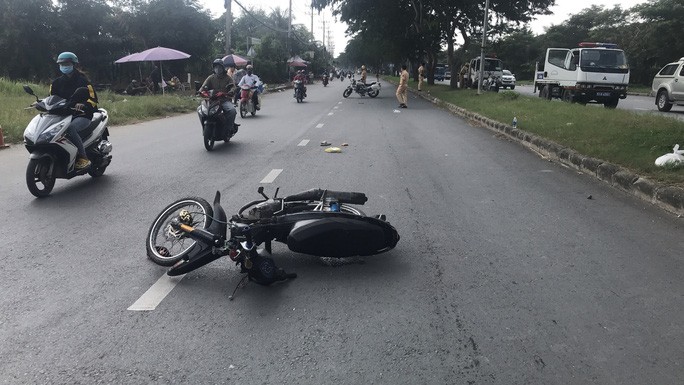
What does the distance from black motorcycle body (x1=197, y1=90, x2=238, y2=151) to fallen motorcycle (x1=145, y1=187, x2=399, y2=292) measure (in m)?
5.96

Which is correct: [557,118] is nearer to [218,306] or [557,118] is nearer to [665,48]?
[218,306]

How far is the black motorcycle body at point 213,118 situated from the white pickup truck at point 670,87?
15.7 m

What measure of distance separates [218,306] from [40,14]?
111 feet

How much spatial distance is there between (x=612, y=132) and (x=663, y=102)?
11.8 meters

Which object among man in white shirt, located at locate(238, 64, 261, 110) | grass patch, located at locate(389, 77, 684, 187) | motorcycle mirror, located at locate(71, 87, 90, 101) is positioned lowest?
grass patch, located at locate(389, 77, 684, 187)

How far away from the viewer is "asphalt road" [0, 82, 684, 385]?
2869 millimetres

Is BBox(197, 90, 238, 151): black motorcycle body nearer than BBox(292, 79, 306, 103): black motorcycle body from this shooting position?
Yes

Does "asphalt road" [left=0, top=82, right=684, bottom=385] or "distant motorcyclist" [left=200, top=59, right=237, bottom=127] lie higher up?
"distant motorcyclist" [left=200, top=59, right=237, bottom=127]

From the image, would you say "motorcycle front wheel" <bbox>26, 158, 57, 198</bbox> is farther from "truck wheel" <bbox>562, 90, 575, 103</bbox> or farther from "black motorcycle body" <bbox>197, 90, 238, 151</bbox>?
"truck wheel" <bbox>562, 90, 575, 103</bbox>

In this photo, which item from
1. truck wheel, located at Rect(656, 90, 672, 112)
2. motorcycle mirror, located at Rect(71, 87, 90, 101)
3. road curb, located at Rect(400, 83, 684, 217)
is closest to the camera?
road curb, located at Rect(400, 83, 684, 217)

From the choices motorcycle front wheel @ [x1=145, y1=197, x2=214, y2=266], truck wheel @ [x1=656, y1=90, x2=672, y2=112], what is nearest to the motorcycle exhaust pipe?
motorcycle front wheel @ [x1=145, y1=197, x2=214, y2=266]

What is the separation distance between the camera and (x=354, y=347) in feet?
10.0

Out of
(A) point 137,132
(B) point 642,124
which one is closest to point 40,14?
(A) point 137,132

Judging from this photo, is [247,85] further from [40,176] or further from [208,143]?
[40,176]
